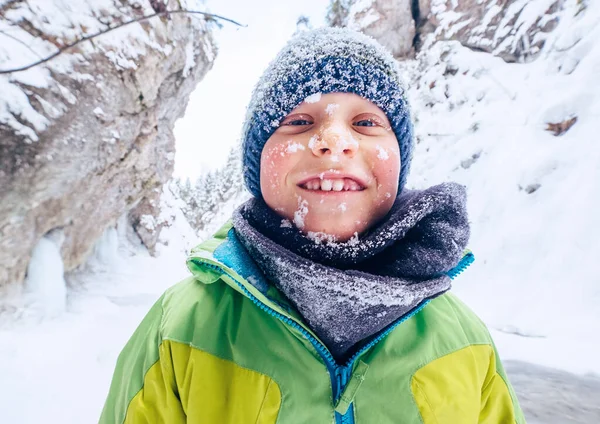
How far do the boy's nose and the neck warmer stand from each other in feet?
0.76

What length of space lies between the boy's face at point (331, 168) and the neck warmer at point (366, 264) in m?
0.05

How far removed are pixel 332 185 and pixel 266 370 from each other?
0.54 metres

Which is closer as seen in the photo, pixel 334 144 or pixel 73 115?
pixel 334 144

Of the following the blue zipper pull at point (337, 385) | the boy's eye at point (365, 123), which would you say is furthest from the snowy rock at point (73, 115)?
the blue zipper pull at point (337, 385)

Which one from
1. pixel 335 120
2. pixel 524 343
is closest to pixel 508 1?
pixel 524 343

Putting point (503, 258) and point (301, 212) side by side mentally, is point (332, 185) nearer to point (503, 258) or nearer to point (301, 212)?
point (301, 212)

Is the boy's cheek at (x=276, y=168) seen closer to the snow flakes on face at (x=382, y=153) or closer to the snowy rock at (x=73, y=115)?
the snow flakes on face at (x=382, y=153)

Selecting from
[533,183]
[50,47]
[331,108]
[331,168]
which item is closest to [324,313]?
[331,168]

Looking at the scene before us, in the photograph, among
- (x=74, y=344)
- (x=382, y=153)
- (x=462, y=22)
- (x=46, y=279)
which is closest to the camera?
(x=382, y=153)

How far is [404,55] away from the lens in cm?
1341

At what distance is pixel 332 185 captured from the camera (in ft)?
3.14

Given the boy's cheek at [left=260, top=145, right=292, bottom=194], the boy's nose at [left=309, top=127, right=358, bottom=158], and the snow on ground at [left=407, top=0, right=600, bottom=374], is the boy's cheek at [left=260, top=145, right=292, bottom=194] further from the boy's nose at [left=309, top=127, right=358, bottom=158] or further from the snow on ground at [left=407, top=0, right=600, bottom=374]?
the snow on ground at [left=407, top=0, right=600, bottom=374]

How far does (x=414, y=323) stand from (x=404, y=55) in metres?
14.4

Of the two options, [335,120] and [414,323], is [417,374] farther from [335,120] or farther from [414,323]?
[335,120]
